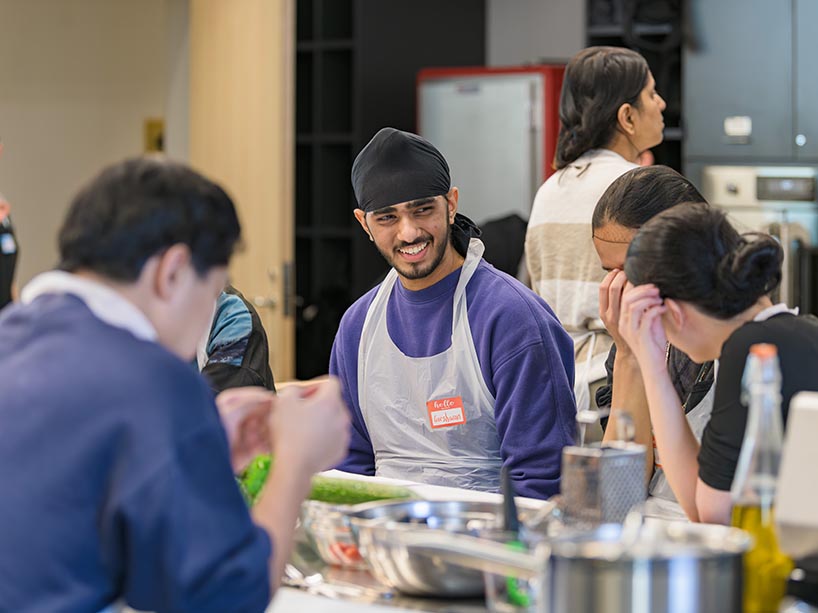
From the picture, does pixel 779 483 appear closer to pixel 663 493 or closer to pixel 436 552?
pixel 436 552

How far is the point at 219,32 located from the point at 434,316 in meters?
2.74

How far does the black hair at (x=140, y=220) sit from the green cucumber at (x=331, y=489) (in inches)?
17.3

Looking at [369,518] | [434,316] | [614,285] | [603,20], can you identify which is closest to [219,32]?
[603,20]

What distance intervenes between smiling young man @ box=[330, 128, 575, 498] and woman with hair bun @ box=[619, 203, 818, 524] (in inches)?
22.9

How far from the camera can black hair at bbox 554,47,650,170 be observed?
111 inches

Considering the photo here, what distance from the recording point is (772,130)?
483 centimetres

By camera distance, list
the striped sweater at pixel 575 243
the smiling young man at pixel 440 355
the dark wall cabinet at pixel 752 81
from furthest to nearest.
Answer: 1. the dark wall cabinet at pixel 752 81
2. the striped sweater at pixel 575 243
3. the smiling young man at pixel 440 355

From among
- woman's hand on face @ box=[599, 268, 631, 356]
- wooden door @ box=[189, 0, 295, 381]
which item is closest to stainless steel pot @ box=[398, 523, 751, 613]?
woman's hand on face @ box=[599, 268, 631, 356]

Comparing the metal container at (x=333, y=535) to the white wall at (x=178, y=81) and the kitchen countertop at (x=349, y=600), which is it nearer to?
the kitchen countertop at (x=349, y=600)

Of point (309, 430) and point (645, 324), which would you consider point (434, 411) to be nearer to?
point (645, 324)

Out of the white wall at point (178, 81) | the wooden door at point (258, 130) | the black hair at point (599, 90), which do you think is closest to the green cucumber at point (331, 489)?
the black hair at point (599, 90)

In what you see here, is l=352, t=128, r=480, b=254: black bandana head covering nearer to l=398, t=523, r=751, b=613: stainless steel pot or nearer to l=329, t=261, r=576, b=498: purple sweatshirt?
l=329, t=261, r=576, b=498: purple sweatshirt

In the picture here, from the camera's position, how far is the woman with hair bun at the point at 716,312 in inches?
60.1

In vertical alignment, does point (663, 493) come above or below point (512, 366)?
below
